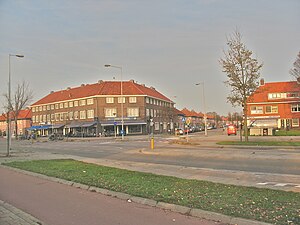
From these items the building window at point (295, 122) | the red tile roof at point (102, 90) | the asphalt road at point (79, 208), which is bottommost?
the asphalt road at point (79, 208)

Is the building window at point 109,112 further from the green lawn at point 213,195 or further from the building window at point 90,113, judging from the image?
the green lawn at point 213,195

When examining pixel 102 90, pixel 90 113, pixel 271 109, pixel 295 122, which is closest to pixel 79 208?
pixel 295 122

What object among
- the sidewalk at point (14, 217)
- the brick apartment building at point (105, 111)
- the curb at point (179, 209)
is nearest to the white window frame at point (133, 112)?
the brick apartment building at point (105, 111)

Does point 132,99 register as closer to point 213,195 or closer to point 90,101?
point 90,101

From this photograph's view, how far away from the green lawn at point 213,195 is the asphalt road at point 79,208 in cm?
55

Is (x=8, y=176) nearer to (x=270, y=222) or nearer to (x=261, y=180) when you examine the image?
(x=261, y=180)

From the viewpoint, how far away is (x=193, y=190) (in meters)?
8.05

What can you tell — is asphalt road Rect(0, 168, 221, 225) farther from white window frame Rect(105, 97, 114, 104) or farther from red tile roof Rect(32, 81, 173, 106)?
red tile roof Rect(32, 81, 173, 106)

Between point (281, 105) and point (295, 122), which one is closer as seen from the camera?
point (295, 122)

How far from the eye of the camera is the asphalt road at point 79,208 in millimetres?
6031

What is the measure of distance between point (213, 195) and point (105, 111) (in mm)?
64527

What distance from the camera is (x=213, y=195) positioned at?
7383 mm

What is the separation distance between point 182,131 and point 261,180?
50.4m

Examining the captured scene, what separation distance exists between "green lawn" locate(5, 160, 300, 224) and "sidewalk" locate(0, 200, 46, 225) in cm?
260
